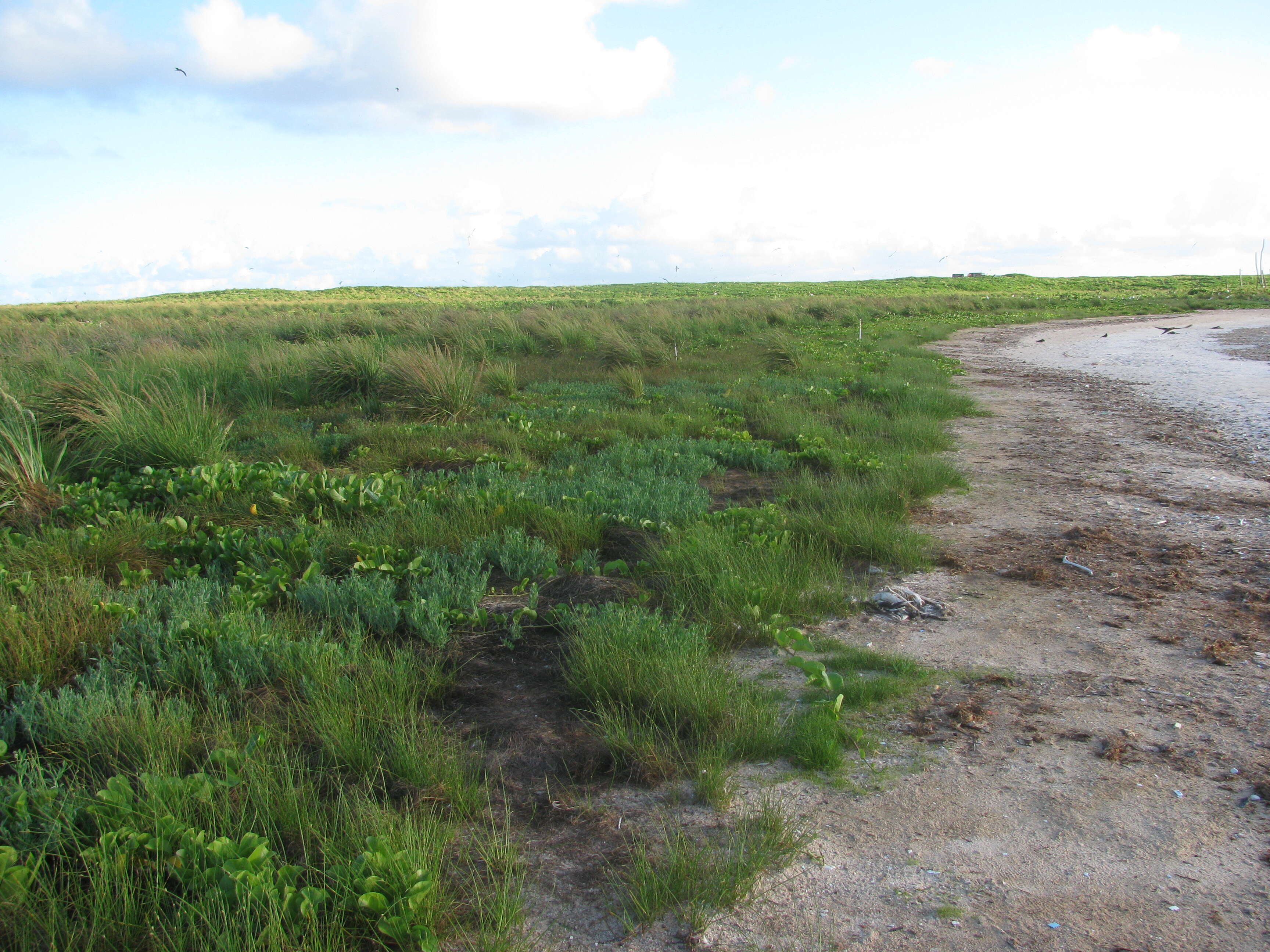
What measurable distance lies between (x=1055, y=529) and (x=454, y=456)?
4.57 m

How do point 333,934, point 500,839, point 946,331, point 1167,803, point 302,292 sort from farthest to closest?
point 302,292 < point 946,331 < point 1167,803 < point 500,839 < point 333,934

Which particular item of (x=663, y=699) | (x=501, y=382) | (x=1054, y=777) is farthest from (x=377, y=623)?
(x=501, y=382)

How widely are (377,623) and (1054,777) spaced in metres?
2.61

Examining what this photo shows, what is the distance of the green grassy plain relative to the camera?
190cm

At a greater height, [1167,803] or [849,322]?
[849,322]

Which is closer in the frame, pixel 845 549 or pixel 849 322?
pixel 845 549

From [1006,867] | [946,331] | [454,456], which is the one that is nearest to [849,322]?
[946,331]

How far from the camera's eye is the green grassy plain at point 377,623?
1903 millimetres

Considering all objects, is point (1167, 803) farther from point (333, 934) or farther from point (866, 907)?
point (333, 934)

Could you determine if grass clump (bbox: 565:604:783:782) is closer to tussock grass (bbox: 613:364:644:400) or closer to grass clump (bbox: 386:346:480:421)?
grass clump (bbox: 386:346:480:421)

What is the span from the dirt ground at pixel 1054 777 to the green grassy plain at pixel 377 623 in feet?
0.53

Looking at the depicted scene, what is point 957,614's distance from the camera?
3.80 metres

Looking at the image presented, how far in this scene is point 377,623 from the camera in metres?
3.32

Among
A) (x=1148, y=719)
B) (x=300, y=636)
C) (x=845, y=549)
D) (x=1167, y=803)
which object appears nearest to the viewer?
(x=1167, y=803)
